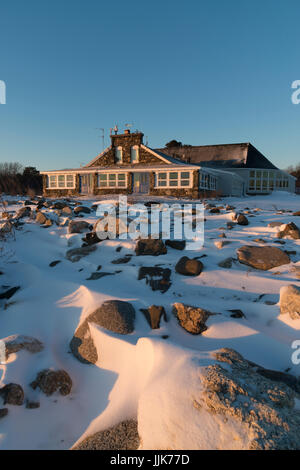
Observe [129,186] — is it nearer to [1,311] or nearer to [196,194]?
[196,194]

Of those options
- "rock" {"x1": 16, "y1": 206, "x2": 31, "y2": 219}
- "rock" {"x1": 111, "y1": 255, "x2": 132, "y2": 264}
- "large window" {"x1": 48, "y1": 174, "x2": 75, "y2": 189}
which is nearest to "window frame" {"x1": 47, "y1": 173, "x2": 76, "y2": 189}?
"large window" {"x1": 48, "y1": 174, "x2": 75, "y2": 189}

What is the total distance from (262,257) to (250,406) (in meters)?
3.10

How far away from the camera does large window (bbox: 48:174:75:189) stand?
20719mm

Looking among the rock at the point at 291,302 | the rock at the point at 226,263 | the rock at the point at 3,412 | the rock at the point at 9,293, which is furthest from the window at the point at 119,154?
the rock at the point at 3,412

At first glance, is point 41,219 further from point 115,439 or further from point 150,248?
point 115,439

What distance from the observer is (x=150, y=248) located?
16.3 feet

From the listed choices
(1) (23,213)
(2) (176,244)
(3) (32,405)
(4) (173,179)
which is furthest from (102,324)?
(4) (173,179)

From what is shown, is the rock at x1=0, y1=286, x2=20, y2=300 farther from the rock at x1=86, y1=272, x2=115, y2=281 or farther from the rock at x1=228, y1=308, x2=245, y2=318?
the rock at x1=228, y1=308, x2=245, y2=318

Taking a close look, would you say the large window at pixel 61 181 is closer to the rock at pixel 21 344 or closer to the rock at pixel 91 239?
the rock at pixel 91 239

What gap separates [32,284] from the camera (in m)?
3.95

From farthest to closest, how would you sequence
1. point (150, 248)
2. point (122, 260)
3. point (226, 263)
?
point (150, 248)
point (122, 260)
point (226, 263)

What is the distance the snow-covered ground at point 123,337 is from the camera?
184 cm

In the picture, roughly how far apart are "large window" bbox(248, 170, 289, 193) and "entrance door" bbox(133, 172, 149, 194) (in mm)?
10808

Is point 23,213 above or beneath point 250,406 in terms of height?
above
